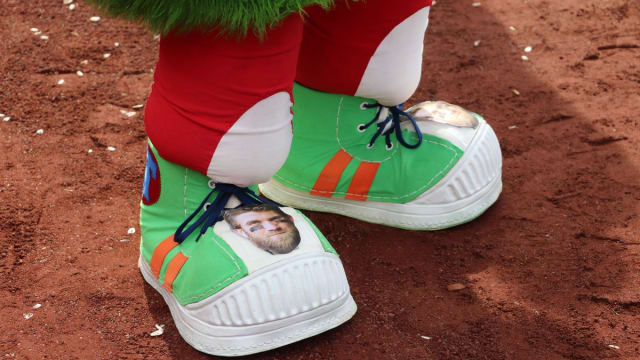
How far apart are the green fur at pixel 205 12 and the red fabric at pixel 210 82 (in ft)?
0.15

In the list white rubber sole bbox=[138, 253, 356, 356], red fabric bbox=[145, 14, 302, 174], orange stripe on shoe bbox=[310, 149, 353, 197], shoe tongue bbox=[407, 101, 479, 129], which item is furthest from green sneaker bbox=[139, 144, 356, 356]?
shoe tongue bbox=[407, 101, 479, 129]

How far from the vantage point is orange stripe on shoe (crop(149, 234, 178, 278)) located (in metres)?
1.46

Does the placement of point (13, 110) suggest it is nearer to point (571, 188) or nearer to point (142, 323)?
point (142, 323)

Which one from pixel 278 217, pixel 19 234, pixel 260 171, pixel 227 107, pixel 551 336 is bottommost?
pixel 19 234

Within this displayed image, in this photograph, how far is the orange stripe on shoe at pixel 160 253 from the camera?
1455mm

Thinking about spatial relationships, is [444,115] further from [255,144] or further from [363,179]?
[255,144]

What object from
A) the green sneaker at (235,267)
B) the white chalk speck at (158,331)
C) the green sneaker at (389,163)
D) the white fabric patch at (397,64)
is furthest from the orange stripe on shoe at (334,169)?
the white chalk speck at (158,331)

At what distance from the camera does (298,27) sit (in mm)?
1280

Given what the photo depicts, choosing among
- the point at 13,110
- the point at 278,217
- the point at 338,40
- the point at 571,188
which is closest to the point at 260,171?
the point at 278,217

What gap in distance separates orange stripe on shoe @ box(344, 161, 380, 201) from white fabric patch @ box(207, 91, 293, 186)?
39 cm

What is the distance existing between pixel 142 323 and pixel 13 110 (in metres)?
0.95

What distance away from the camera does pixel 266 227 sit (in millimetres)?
1417

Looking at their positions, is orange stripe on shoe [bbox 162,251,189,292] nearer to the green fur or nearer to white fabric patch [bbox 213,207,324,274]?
white fabric patch [bbox 213,207,324,274]

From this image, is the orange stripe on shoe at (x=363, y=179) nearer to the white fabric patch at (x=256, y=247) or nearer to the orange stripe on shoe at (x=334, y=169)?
the orange stripe on shoe at (x=334, y=169)
